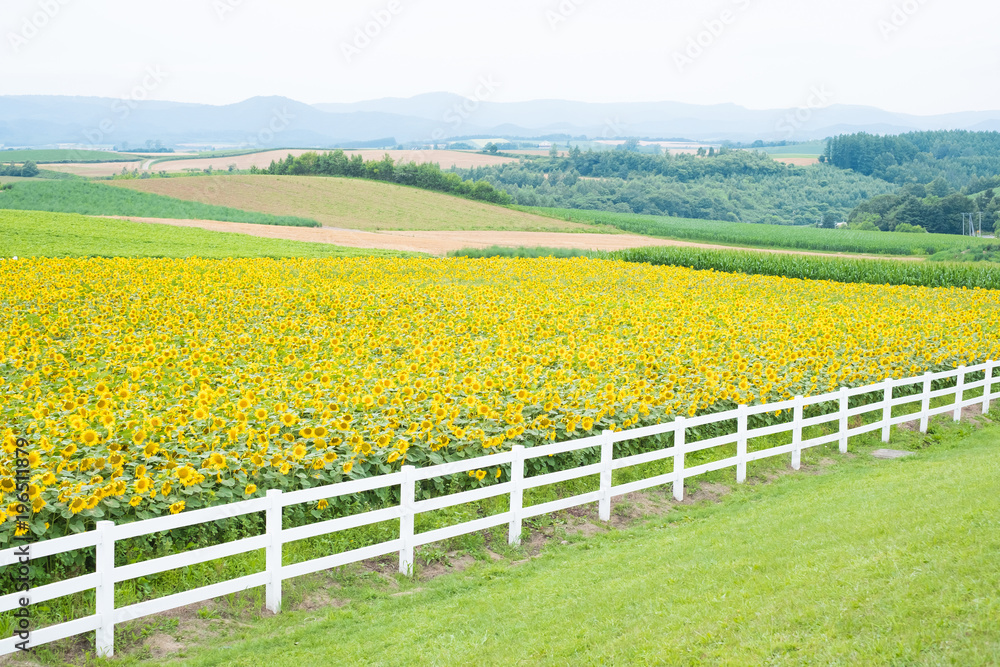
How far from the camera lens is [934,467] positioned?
1301cm

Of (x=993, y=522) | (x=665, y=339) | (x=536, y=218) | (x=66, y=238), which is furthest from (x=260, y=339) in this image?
(x=536, y=218)

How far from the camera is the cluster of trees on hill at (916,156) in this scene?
529 ft

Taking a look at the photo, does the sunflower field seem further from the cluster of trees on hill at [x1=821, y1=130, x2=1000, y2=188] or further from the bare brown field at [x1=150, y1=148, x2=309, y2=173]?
the cluster of trees on hill at [x1=821, y1=130, x2=1000, y2=188]

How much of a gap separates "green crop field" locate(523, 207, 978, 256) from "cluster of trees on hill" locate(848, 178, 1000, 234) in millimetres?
19548

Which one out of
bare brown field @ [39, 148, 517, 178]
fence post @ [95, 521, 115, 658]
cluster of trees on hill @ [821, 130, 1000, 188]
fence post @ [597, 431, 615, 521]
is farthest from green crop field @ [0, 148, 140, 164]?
fence post @ [95, 521, 115, 658]

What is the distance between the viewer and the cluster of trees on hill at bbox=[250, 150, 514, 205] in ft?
360

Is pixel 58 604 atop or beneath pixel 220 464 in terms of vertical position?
beneath

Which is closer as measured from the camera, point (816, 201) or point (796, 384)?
point (796, 384)

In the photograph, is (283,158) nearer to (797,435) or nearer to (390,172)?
(390,172)

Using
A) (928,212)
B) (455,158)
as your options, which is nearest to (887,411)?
(928,212)

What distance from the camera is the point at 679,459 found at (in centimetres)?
1184

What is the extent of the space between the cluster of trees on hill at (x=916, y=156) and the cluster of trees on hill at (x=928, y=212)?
44353 millimetres

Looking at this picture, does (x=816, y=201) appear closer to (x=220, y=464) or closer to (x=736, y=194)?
(x=736, y=194)

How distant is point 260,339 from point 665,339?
8.92m
